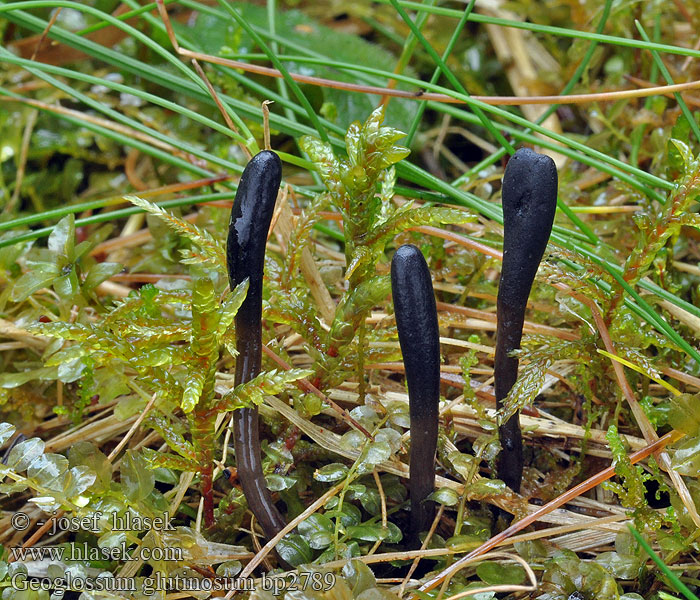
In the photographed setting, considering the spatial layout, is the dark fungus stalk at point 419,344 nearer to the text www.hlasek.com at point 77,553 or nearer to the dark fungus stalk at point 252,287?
the dark fungus stalk at point 252,287

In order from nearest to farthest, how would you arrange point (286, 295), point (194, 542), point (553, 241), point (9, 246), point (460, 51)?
point (194, 542) → point (286, 295) → point (553, 241) → point (9, 246) → point (460, 51)

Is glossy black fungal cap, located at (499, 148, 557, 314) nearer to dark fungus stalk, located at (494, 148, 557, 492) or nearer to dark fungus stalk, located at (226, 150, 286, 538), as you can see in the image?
dark fungus stalk, located at (494, 148, 557, 492)

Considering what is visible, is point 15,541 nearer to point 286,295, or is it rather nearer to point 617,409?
point 286,295

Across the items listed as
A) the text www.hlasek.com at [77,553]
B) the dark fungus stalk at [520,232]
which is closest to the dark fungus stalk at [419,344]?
the dark fungus stalk at [520,232]

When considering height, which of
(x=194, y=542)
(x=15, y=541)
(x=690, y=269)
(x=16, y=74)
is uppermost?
(x=16, y=74)

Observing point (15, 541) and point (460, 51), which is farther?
point (460, 51)

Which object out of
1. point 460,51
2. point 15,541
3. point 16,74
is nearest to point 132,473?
point 15,541
